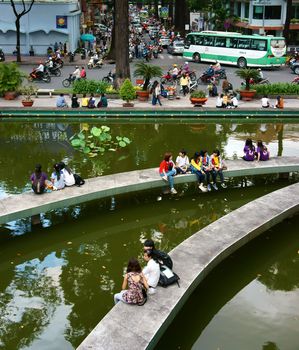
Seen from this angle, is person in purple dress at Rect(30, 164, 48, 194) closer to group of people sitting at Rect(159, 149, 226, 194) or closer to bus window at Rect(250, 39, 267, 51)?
group of people sitting at Rect(159, 149, 226, 194)

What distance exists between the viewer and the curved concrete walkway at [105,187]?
12320mm

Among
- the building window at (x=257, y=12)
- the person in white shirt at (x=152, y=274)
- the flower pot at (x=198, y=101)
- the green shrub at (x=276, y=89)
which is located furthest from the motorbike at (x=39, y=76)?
the building window at (x=257, y=12)

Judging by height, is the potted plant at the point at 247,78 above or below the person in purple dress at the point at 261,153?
above

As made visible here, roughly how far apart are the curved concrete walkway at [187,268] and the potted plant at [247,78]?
43.5 feet

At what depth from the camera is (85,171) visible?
54.0 feet

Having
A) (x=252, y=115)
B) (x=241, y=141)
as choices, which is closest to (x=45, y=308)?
(x=241, y=141)

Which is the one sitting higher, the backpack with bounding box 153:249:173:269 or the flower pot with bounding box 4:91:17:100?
the flower pot with bounding box 4:91:17:100

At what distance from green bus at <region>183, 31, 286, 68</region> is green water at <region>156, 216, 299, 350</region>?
27342 millimetres

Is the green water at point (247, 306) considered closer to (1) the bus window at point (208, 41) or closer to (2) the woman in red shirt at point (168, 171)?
(2) the woman in red shirt at point (168, 171)

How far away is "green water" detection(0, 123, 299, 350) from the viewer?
929cm

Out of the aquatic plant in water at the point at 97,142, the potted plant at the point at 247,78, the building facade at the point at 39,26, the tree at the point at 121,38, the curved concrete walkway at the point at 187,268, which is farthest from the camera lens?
the building facade at the point at 39,26

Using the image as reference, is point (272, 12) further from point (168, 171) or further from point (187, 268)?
point (187, 268)

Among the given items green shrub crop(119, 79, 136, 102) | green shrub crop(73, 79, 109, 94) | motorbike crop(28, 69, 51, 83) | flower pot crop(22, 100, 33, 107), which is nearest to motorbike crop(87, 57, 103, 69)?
motorbike crop(28, 69, 51, 83)

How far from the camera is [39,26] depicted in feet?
143
